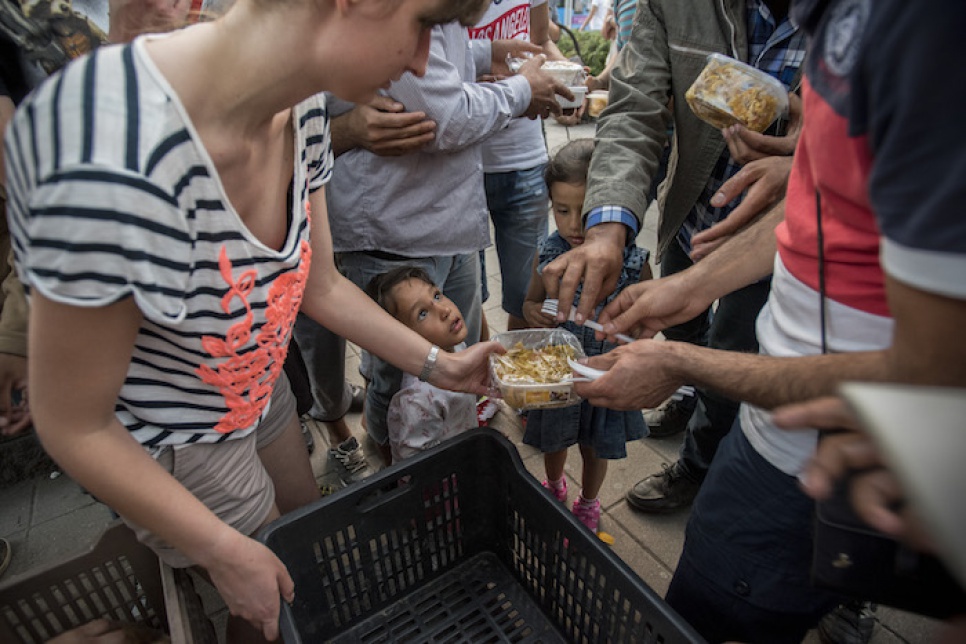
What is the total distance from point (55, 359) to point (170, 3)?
1.20 metres

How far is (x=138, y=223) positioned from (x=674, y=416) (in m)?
2.58

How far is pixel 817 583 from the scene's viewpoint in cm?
97

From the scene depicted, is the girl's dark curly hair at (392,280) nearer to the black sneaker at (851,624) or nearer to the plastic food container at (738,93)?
the plastic food container at (738,93)

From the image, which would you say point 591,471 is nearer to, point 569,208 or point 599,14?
point 569,208

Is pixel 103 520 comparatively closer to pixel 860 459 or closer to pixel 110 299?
pixel 110 299

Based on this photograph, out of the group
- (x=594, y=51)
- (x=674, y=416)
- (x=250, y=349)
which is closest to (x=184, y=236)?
(x=250, y=349)

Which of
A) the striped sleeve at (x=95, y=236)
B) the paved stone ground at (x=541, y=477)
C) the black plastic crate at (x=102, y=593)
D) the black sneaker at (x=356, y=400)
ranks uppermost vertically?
the striped sleeve at (x=95, y=236)

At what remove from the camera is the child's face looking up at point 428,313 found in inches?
78.3

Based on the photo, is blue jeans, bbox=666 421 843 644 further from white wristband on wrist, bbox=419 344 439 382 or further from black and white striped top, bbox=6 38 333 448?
black and white striped top, bbox=6 38 333 448

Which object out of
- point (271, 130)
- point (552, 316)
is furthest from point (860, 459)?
point (552, 316)

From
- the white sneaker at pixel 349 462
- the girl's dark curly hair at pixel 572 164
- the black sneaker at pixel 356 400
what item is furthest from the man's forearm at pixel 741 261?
the black sneaker at pixel 356 400

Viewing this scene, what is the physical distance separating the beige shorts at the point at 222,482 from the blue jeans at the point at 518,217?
Answer: 73.3 inches

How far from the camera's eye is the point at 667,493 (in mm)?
2355

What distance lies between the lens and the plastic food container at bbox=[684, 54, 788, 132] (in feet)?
5.14
